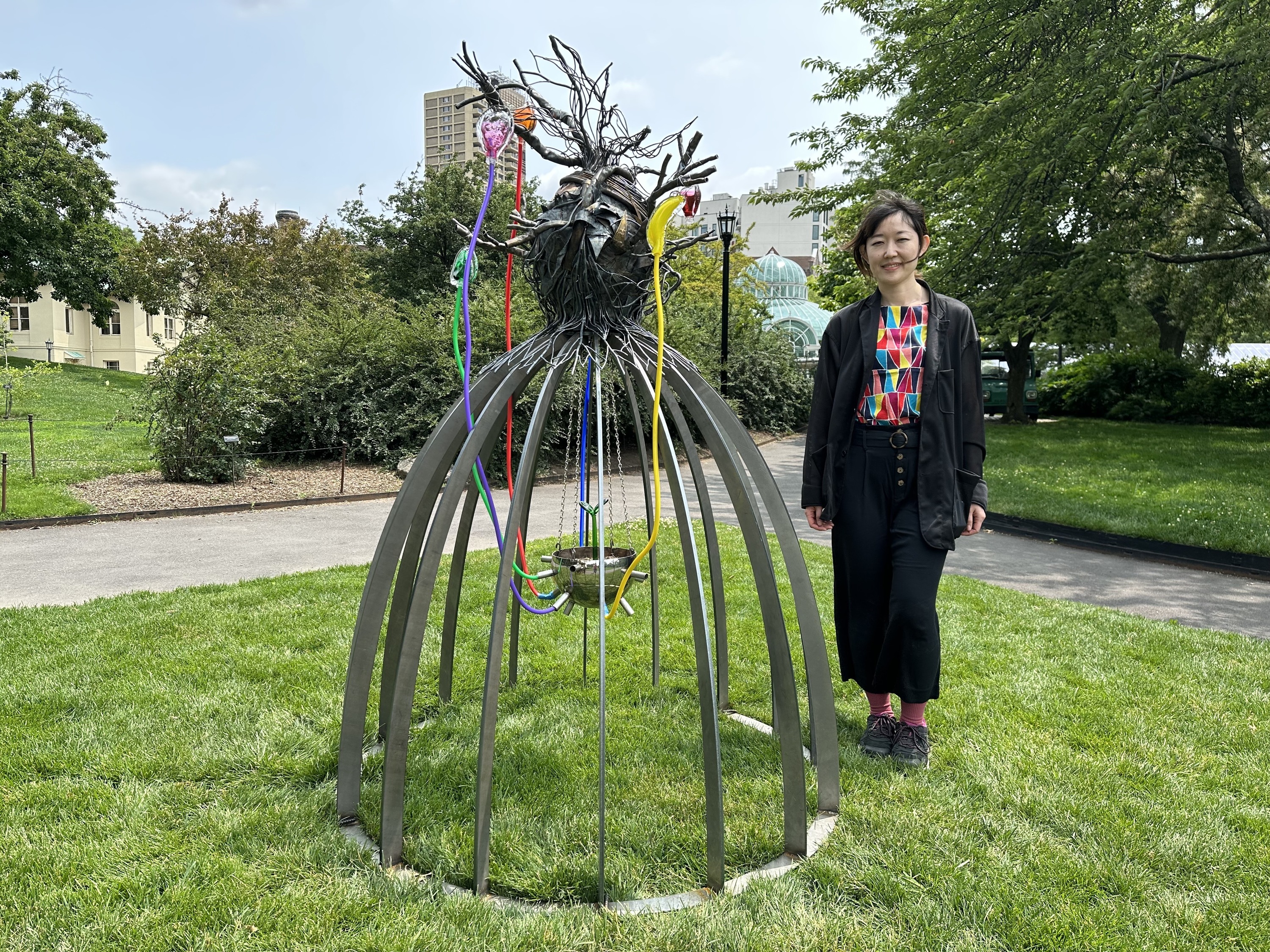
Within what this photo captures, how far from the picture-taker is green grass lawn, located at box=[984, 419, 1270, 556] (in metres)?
7.73

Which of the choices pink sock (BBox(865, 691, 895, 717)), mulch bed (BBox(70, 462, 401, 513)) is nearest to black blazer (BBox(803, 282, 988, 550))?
pink sock (BBox(865, 691, 895, 717))

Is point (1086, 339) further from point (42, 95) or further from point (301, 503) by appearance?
point (42, 95)

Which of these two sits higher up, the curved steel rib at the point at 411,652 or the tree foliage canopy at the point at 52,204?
the tree foliage canopy at the point at 52,204

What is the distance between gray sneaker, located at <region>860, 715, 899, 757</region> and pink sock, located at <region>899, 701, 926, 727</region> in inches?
2.4

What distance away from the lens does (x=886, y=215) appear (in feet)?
9.24

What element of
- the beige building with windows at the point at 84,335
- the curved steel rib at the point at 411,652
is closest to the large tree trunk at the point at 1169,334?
the curved steel rib at the point at 411,652

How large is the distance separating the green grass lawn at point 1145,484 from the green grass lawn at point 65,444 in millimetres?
10039

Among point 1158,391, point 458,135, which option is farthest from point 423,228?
point 1158,391

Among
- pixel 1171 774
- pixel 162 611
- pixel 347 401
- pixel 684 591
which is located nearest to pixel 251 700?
pixel 162 611

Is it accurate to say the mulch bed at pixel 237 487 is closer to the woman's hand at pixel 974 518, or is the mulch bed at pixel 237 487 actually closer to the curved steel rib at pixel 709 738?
the curved steel rib at pixel 709 738

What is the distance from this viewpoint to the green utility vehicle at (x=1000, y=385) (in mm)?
20828

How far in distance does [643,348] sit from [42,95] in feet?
109

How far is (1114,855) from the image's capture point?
2.42 metres

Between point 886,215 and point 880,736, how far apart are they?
1.98 metres
